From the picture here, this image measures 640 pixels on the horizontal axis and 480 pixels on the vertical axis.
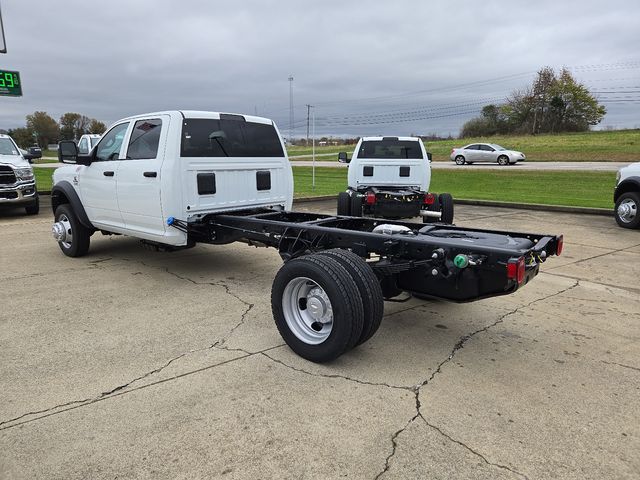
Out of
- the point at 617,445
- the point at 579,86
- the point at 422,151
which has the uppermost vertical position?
the point at 579,86

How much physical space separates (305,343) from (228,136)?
3202mm

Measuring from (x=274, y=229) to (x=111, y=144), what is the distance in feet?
9.78

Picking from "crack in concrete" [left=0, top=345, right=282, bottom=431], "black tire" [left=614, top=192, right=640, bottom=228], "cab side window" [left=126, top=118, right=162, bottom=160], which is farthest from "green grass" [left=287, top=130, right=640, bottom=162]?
"crack in concrete" [left=0, top=345, right=282, bottom=431]

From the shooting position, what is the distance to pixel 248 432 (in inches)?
112

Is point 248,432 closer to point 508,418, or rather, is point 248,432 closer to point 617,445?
point 508,418

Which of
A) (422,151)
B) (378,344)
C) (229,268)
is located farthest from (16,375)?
(422,151)

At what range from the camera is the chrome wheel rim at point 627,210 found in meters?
9.62

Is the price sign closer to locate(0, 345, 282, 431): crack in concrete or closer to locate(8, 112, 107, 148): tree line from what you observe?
locate(0, 345, 282, 431): crack in concrete

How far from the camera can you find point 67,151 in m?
6.55

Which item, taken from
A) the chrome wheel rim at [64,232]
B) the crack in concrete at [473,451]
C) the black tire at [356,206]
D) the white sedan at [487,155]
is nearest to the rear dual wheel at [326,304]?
the crack in concrete at [473,451]

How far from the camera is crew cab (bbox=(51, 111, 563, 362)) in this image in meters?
3.53

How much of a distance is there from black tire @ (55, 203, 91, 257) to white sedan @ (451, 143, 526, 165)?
28953 mm

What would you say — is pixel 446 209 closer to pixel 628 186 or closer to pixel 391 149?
pixel 391 149

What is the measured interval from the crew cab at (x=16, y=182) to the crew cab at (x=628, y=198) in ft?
44.0
